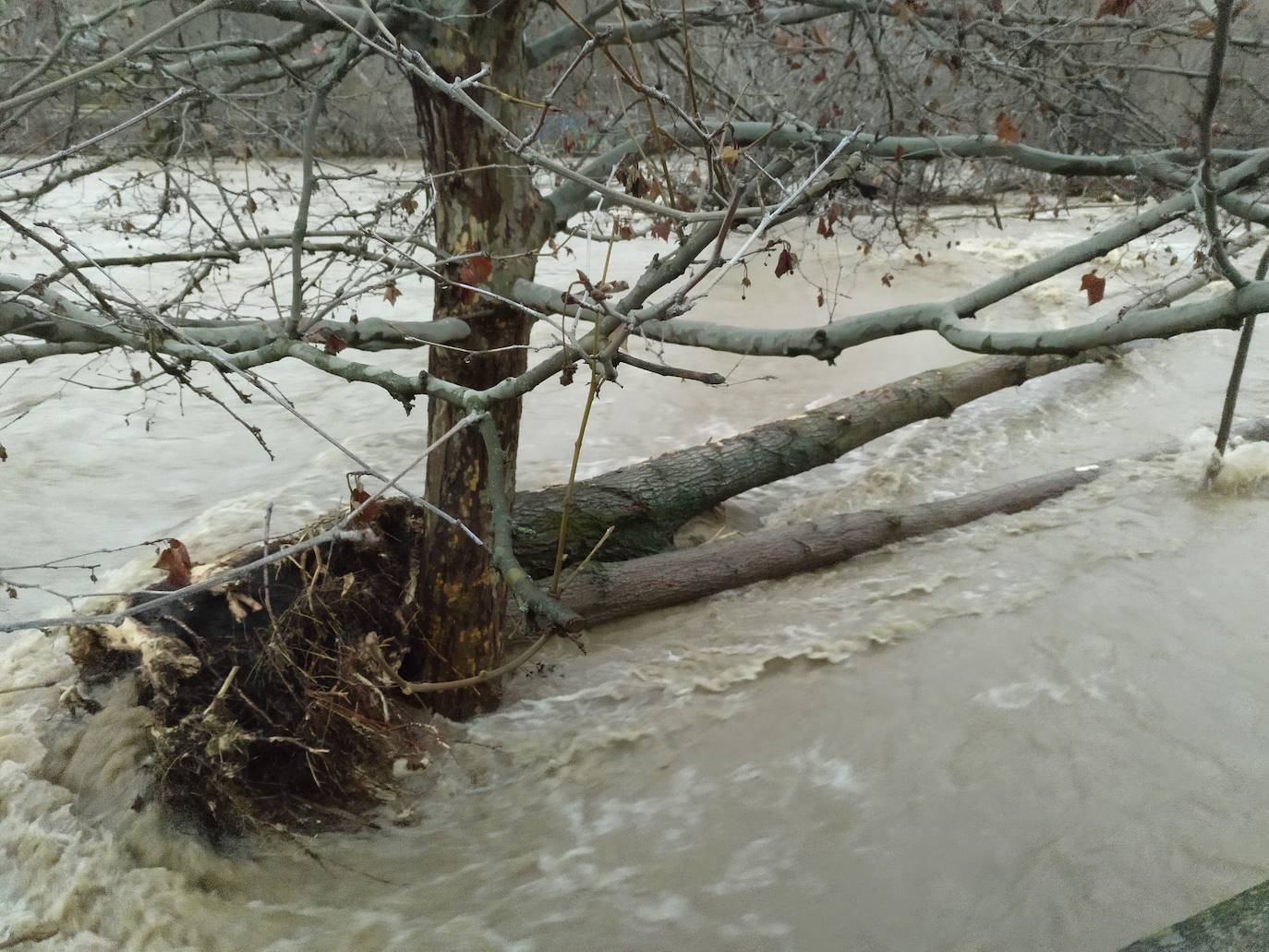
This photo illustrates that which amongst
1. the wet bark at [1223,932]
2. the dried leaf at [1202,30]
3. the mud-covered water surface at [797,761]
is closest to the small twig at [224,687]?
the mud-covered water surface at [797,761]

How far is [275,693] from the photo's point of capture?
3652 mm

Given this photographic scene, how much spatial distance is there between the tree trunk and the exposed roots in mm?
194

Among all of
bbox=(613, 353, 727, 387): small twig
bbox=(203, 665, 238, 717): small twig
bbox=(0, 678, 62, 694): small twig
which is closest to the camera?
bbox=(613, 353, 727, 387): small twig

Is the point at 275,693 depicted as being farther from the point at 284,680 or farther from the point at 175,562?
the point at 175,562

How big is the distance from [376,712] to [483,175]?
2.14m

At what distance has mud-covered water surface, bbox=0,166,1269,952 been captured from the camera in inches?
132

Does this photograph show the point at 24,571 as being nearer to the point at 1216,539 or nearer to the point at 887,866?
the point at 887,866

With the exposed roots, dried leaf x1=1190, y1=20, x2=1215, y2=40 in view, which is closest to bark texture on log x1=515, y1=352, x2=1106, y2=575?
the exposed roots

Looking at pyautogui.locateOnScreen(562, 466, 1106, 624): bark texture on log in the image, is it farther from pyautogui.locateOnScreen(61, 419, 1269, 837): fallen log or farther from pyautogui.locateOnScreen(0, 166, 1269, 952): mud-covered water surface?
pyautogui.locateOnScreen(61, 419, 1269, 837): fallen log

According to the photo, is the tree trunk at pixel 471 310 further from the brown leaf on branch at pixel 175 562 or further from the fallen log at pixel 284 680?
→ the brown leaf on branch at pixel 175 562

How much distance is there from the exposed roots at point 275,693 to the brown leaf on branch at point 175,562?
18.5 inches

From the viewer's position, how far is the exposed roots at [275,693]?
11.3ft

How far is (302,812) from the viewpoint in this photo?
3.66 meters

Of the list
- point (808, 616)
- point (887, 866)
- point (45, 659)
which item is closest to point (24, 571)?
point (45, 659)
